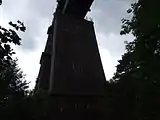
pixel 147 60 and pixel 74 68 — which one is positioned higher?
pixel 74 68

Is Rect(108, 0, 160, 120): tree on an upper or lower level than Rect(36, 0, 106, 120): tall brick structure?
lower

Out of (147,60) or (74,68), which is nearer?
(147,60)

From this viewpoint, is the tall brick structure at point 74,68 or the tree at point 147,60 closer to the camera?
the tree at point 147,60

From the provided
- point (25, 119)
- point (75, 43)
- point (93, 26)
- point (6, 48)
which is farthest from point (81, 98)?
point (6, 48)

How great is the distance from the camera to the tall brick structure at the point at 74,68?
79.9 ft

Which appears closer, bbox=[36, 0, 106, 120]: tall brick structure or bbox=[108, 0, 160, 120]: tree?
bbox=[108, 0, 160, 120]: tree

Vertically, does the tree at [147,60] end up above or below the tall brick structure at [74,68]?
below

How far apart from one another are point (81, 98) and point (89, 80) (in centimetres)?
170

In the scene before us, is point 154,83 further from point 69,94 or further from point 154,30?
point 69,94

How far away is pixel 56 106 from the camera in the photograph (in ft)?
80.5

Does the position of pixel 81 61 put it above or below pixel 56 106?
above

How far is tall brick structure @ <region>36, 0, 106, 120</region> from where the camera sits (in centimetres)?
2436

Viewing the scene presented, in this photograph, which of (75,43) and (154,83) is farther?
(75,43)

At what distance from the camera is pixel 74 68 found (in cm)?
2531
